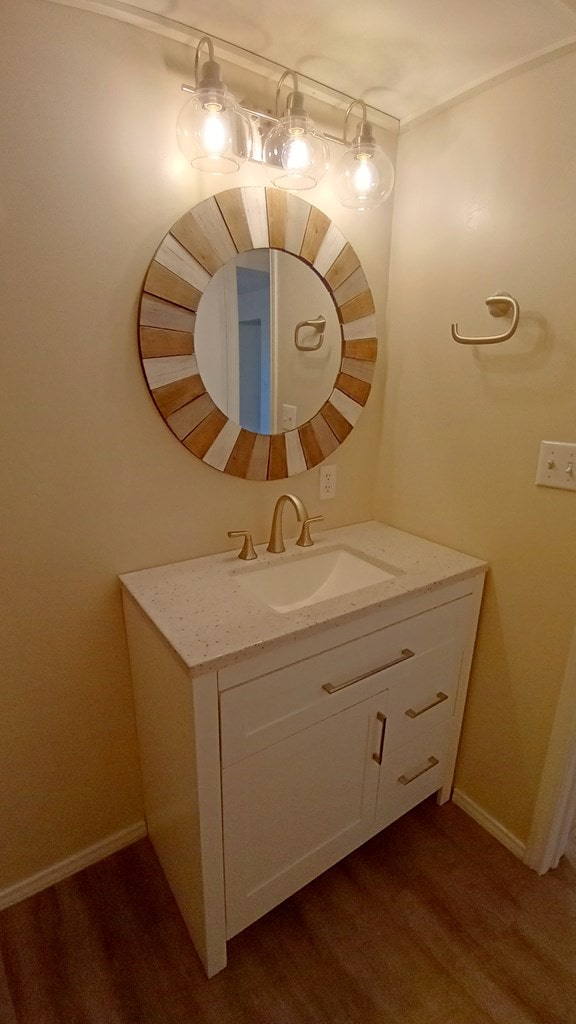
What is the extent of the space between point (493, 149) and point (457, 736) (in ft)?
5.76

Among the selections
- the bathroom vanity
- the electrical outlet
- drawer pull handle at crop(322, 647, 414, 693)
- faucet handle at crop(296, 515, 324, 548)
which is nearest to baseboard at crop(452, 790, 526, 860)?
the bathroom vanity

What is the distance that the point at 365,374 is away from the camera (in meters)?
1.62

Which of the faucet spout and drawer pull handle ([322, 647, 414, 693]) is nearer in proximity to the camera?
drawer pull handle ([322, 647, 414, 693])

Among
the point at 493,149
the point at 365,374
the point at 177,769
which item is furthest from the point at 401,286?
the point at 177,769

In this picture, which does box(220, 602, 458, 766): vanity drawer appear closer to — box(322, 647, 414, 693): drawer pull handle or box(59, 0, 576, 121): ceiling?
box(322, 647, 414, 693): drawer pull handle

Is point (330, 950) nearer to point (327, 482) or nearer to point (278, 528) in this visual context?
point (278, 528)

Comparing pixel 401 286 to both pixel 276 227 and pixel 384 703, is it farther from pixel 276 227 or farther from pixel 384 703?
pixel 384 703

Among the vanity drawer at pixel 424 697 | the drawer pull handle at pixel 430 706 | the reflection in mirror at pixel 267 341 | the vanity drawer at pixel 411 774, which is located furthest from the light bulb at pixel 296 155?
the vanity drawer at pixel 411 774

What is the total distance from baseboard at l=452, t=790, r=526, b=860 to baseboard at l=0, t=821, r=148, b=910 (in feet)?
3.50

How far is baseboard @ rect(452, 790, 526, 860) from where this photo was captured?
150 centimetres

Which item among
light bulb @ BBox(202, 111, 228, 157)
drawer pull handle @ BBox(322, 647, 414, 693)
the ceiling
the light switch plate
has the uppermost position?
the ceiling

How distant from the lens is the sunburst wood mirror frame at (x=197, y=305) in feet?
3.95

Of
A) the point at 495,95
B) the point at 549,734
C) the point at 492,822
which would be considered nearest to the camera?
the point at 495,95

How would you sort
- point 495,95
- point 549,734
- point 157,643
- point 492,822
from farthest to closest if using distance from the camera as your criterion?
point 492,822, point 549,734, point 495,95, point 157,643
